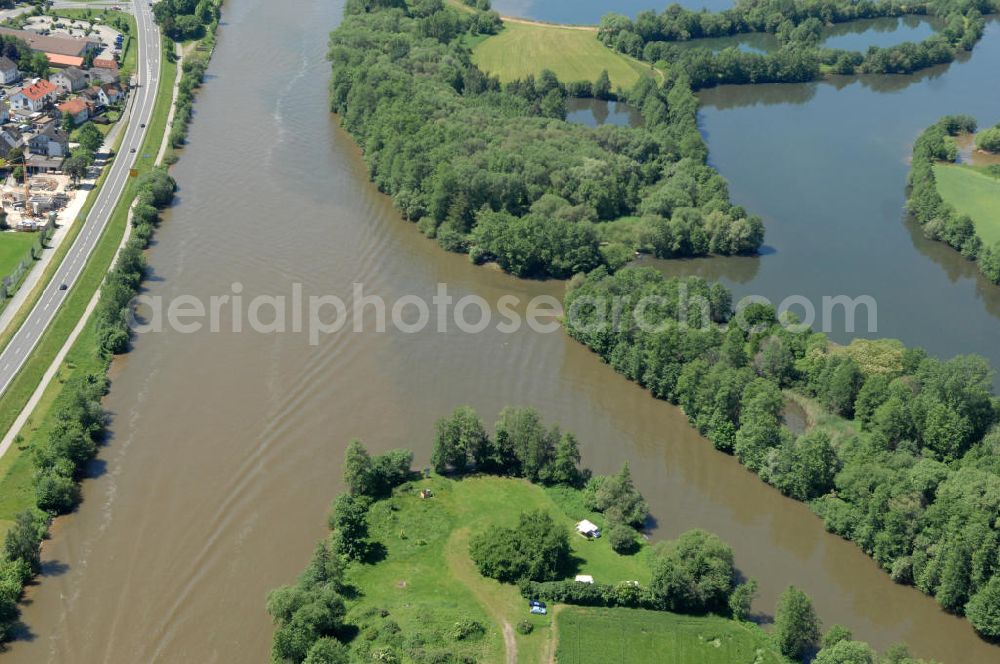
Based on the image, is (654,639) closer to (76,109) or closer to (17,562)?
(17,562)

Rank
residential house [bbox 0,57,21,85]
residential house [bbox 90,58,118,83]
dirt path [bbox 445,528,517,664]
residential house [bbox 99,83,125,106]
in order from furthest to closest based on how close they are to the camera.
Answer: residential house [bbox 90,58,118,83], residential house [bbox 0,57,21,85], residential house [bbox 99,83,125,106], dirt path [bbox 445,528,517,664]

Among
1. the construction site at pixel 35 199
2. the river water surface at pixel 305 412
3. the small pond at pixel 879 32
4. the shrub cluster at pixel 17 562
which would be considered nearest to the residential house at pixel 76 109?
the river water surface at pixel 305 412

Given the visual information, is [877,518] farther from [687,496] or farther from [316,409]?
[316,409]

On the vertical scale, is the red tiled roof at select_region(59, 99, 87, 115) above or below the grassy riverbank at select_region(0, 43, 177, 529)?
above

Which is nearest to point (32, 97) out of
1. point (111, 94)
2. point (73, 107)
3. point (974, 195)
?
point (73, 107)

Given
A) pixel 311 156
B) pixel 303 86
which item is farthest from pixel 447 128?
pixel 303 86

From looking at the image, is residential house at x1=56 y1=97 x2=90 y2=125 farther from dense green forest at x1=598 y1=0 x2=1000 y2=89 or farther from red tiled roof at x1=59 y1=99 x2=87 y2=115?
dense green forest at x1=598 y1=0 x2=1000 y2=89

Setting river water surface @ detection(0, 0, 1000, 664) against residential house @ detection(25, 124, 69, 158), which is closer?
river water surface @ detection(0, 0, 1000, 664)

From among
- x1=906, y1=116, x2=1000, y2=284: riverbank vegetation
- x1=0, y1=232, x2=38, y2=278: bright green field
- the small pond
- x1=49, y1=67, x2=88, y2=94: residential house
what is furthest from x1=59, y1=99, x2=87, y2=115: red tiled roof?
the small pond
